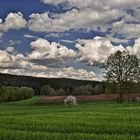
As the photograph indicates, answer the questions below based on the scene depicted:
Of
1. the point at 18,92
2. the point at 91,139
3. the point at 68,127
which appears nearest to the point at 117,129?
the point at 68,127

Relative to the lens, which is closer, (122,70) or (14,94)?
(122,70)

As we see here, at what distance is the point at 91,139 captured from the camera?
779 inches

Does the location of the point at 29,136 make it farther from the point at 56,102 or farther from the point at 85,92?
the point at 85,92

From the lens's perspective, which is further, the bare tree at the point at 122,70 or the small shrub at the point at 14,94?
the small shrub at the point at 14,94

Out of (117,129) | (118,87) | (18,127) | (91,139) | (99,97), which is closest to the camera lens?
(91,139)

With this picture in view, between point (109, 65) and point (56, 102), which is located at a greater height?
point (109, 65)

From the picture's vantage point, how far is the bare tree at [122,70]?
313 ft

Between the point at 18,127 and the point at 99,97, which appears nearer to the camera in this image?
the point at 18,127

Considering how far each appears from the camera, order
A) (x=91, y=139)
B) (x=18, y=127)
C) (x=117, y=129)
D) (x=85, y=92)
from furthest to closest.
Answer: (x=85, y=92)
(x=18, y=127)
(x=117, y=129)
(x=91, y=139)

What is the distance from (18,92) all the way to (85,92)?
26359 millimetres

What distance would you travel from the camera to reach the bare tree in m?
95.3

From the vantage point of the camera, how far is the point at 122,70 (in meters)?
96.7

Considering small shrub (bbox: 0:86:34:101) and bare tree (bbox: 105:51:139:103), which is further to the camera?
small shrub (bbox: 0:86:34:101)

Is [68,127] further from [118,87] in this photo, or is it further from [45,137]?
[118,87]
